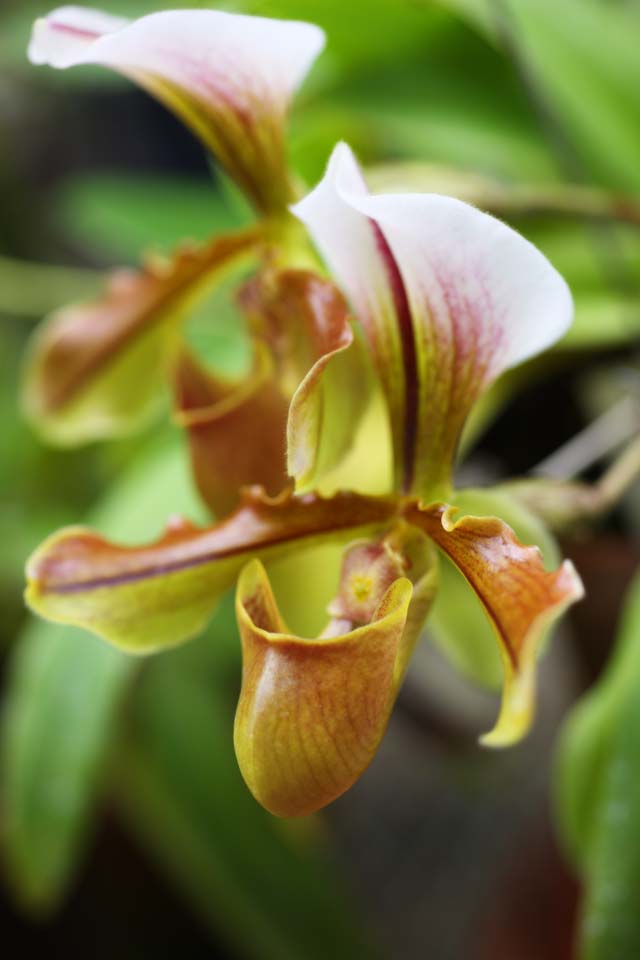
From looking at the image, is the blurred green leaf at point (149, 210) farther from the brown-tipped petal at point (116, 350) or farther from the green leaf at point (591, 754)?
the green leaf at point (591, 754)

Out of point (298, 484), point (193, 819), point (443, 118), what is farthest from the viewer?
point (193, 819)

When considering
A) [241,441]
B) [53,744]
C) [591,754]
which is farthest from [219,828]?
[241,441]

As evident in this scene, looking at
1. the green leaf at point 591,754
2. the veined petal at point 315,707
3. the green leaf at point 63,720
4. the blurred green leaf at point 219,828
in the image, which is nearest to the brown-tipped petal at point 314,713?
the veined petal at point 315,707

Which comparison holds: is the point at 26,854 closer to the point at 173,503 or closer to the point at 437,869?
the point at 173,503

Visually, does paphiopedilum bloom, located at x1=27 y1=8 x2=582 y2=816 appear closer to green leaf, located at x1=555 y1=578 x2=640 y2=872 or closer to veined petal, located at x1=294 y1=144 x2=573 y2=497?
veined petal, located at x1=294 y1=144 x2=573 y2=497

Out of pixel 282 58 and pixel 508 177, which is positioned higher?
pixel 282 58

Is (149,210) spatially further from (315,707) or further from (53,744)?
(315,707)

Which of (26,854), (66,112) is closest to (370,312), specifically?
(26,854)
